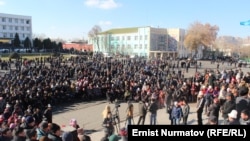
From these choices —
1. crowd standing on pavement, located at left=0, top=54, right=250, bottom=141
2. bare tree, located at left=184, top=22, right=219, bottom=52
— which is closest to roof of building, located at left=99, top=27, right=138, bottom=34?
bare tree, located at left=184, top=22, right=219, bottom=52

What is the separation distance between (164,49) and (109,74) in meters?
62.8

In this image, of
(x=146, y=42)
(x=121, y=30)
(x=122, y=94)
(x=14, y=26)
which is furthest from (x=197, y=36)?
(x=122, y=94)

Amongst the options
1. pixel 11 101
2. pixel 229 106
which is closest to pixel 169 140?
pixel 229 106

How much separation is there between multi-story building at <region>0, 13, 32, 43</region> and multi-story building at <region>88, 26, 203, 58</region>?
24.0 metres

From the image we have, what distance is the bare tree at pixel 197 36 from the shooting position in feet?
266

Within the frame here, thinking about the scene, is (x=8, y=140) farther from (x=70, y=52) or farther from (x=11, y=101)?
(x=70, y=52)

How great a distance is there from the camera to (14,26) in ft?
322

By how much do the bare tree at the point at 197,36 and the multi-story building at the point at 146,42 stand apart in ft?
20.0

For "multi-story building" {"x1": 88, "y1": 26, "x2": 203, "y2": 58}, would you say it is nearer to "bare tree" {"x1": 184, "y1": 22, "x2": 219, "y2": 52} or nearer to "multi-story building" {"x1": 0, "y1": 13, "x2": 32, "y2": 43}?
"bare tree" {"x1": 184, "y1": 22, "x2": 219, "y2": 52}

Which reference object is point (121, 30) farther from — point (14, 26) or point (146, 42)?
point (14, 26)

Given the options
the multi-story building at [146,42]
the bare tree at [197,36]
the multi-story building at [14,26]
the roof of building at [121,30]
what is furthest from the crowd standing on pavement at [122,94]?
the multi-story building at [14,26]

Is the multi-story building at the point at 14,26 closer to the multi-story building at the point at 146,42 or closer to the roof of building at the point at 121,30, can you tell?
the multi-story building at the point at 146,42

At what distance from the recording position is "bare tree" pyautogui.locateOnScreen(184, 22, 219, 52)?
81.0 metres

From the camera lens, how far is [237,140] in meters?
5.89
